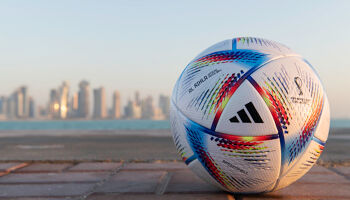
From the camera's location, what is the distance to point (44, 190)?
438 cm

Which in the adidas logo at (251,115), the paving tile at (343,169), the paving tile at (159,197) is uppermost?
the adidas logo at (251,115)

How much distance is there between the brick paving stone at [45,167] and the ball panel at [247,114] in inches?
150

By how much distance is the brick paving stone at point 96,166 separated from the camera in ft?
19.7

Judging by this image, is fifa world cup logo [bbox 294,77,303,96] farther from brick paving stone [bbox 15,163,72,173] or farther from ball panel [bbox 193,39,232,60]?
brick paving stone [bbox 15,163,72,173]

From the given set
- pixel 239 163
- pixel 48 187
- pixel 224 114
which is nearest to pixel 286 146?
pixel 239 163

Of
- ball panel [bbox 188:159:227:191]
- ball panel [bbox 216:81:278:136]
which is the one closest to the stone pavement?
ball panel [bbox 188:159:227:191]

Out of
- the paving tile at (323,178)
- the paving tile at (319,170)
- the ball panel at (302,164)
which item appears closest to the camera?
the ball panel at (302,164)

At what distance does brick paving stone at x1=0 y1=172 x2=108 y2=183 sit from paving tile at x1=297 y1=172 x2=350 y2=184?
3.07m

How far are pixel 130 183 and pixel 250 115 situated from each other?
219cm

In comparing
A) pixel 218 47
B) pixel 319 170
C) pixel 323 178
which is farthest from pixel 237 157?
pixel 319 170

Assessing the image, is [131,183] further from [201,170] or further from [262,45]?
[262,45]

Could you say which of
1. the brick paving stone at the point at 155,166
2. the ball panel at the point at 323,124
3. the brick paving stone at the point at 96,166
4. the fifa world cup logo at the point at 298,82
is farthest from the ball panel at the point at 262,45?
the brick paving stone at the point at 96,166

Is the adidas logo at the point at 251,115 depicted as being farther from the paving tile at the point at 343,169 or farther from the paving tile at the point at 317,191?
the paving tile at the point at 343,169

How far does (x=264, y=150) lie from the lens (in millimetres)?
3395
